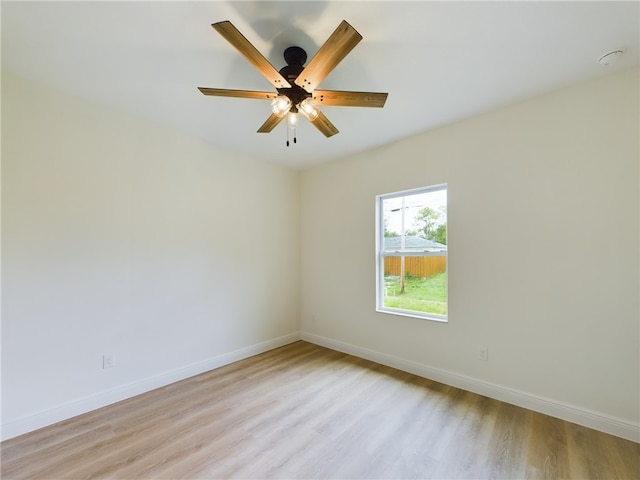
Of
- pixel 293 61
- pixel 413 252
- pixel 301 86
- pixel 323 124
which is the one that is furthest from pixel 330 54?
pixel 413 252

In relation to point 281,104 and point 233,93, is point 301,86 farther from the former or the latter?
point 233,93

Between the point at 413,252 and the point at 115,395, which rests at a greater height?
the point at 413,252

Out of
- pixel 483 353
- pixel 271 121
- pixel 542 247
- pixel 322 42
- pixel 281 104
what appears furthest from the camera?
pixel 483 353

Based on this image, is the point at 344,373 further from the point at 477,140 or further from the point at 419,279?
the point at 477,140

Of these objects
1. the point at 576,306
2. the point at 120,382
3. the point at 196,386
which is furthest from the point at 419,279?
the point at 120,382

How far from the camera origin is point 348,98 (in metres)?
1.80

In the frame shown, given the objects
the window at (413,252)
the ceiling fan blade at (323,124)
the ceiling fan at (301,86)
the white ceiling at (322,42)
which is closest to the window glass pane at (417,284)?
the window at (413,252)

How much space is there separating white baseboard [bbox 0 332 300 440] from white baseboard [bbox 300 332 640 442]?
1539 mm

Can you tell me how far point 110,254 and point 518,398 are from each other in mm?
3715

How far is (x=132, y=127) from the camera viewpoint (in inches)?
103

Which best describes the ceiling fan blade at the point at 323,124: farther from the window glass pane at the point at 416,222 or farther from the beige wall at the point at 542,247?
the window glass pane at the point at 416,222

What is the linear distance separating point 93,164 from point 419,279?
331cm

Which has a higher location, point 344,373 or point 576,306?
point 576,306

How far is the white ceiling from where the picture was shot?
150cm
